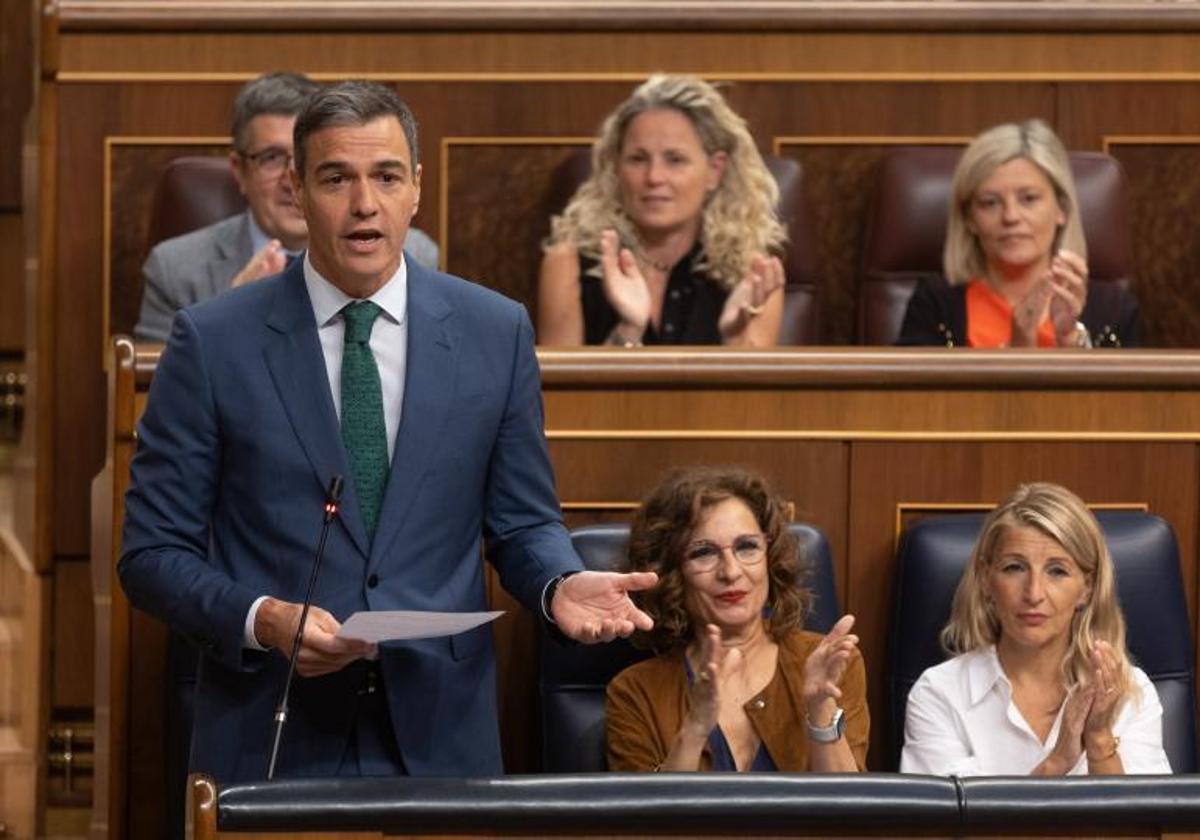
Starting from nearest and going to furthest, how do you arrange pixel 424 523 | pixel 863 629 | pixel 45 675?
pixel 424 523
pixel 863 629
pixel 45 675

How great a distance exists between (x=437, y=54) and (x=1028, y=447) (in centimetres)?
69

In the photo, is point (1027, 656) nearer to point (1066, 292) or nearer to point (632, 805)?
point (1066, 292)

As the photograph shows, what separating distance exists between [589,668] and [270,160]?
1.77 ft

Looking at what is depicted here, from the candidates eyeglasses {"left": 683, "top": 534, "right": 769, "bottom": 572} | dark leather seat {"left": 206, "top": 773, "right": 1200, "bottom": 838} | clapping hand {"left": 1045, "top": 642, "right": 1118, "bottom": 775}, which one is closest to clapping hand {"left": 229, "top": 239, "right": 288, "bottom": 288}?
eyeglasses {"left": 683, "top": 534, "right": 769, "bottom": 572}

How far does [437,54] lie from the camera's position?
1911mm

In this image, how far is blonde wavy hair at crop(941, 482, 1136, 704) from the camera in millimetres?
1350

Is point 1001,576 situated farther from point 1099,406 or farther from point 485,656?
point 485,656

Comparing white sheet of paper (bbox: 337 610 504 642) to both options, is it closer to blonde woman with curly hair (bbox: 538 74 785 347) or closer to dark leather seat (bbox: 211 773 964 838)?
dark leather seat (bbox: 211 773 964 838)

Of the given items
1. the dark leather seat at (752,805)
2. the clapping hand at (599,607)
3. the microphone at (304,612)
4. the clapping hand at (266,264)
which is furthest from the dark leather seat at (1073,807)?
the clapping hand at (266,264)

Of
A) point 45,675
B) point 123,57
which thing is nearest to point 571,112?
point 123,57

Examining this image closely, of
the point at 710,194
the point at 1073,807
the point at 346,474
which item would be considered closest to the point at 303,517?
the point at 346,474

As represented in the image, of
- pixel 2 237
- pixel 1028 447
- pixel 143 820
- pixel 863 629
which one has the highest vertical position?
pixel 2 237

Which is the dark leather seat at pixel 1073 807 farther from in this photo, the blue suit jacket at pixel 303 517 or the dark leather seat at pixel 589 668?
the dark leather seat at pixel 589 668

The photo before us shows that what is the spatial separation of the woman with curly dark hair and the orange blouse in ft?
1.62
